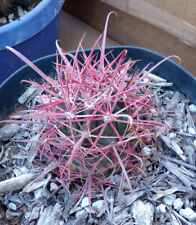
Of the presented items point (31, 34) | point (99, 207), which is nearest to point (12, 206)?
point (99, 207)

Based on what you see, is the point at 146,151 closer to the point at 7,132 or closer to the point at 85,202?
the point at 85,202

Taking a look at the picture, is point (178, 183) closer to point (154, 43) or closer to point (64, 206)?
point (64, 206)

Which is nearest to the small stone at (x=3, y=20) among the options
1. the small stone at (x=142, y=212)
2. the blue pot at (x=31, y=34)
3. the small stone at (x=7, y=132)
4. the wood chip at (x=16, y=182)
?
the blue pot at (x=31, y=34)

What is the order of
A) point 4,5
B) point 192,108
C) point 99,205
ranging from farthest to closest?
1. point 4,5
2. point 192,108
3. point 99,205

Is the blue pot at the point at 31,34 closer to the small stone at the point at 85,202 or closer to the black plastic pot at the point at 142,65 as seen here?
the black plastic pot at the point at 142,65

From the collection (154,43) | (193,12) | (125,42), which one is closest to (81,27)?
(125,42)

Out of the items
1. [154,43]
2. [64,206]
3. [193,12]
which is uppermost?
[193,12]

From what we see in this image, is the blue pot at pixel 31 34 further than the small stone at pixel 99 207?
Yes
